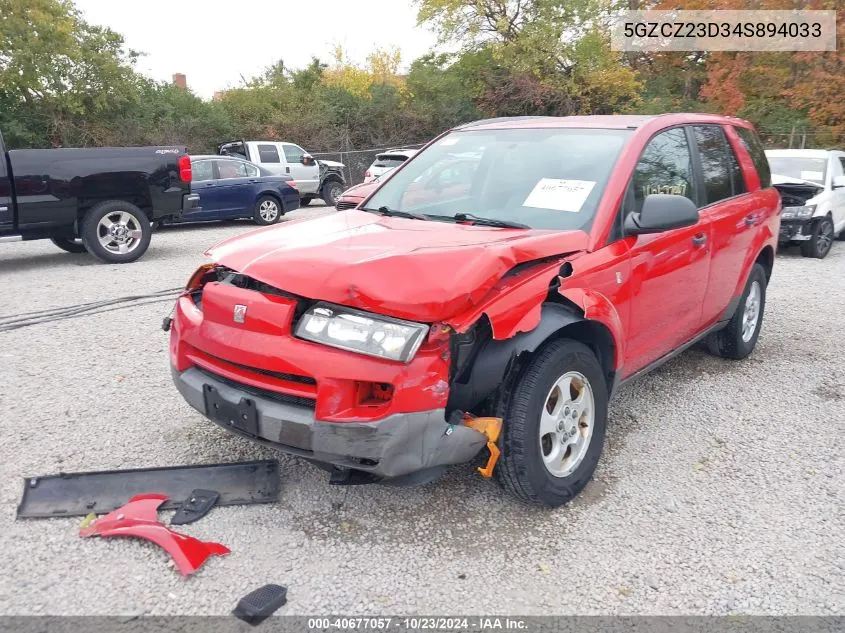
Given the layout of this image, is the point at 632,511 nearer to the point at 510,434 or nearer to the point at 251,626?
the point at 510,434

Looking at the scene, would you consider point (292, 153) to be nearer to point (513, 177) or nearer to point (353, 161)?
point (353, 161)

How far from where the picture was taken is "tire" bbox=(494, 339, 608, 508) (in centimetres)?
292

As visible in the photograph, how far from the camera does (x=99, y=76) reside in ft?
78.2

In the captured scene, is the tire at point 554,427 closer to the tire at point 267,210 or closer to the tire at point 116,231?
the tire at point 116,231

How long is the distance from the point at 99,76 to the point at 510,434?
2547cm

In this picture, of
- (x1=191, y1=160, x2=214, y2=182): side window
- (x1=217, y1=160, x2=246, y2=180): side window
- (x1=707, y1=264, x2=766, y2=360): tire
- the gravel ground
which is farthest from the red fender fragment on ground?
(x1=217, y1=160, x2=246, y2=180): side window

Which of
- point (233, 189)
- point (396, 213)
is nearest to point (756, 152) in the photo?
point (396, 213)

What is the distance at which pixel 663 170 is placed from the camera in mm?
4027

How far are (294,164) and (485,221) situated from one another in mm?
15792

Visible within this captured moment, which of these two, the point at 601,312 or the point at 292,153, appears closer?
the point at 601,312

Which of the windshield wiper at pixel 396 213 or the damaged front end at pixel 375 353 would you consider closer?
the damaged front end at pixel 375 353

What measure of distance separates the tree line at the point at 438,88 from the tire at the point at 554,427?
71.0 feet

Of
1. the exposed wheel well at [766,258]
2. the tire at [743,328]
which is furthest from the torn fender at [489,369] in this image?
the exposed wheel well at [766,258]

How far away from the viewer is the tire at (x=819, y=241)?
33.8 ft
